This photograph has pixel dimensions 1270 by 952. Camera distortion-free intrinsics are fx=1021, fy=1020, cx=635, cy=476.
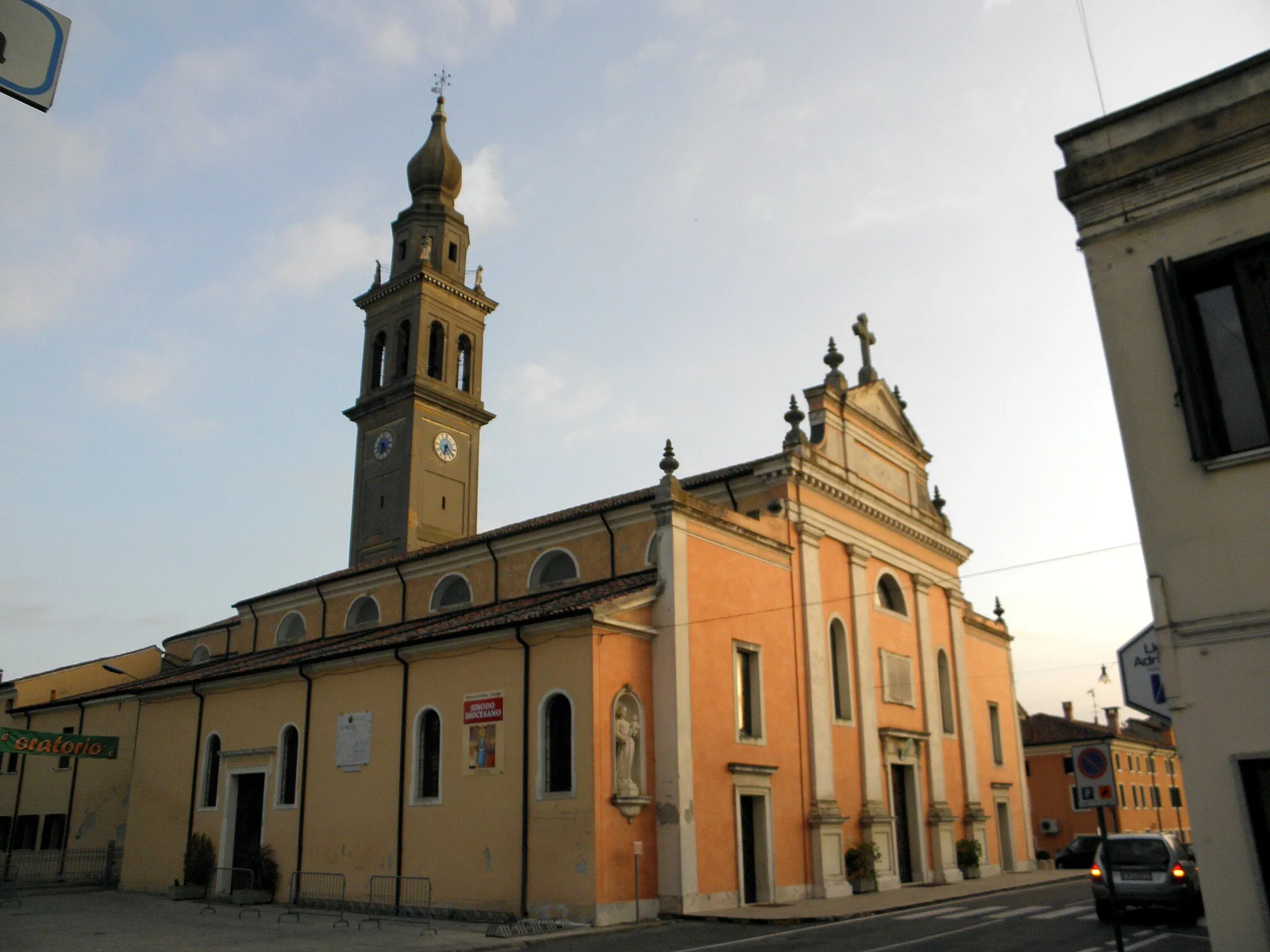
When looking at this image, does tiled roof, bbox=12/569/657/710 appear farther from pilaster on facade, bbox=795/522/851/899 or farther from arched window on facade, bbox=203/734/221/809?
pilaster on facade, bbox=795/522/851/899

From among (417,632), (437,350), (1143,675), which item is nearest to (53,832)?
(417,632)

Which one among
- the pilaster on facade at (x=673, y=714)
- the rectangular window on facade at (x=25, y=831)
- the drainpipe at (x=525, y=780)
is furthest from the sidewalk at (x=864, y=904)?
the rectangular window on facade at (x=25, y=831)

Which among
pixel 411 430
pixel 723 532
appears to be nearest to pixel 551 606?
pixel 723 532

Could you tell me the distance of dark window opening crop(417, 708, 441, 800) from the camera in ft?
67.5

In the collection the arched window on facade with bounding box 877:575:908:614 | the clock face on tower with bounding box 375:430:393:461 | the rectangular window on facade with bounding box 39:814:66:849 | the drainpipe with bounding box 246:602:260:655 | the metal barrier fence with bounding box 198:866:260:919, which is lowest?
the metal barrier fence with bounding box 198:866:260:919

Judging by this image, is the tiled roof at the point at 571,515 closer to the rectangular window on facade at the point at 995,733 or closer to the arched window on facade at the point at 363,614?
the arched window on facade at the point at 363,614

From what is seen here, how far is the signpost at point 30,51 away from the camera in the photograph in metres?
4.23

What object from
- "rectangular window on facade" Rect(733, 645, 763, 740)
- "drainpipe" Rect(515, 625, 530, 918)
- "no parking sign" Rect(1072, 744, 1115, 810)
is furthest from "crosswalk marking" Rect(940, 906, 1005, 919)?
"no parking sign" Rect(1072, 744, 1115, 810)

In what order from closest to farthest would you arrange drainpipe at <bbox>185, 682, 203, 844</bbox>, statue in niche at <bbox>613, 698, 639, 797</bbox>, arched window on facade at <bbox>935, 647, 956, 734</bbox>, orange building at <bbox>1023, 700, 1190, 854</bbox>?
statue in niche at <bbox>613, 698, 639, 797</bbox> → drainpipe at <bbox>185, 682, 203, 844</bbox> → arched window on facade at <bbox>935, 647, 956, 734</bbox> → orange building at <bbox>1023, 700, 1190, 854</bbox>

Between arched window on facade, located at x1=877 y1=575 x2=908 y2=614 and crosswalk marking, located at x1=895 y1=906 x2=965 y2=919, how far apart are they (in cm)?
962

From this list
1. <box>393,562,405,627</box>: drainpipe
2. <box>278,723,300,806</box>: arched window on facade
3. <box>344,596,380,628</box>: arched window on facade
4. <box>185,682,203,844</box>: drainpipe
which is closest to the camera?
<box>278,723,300,806</box>: arched window on facade

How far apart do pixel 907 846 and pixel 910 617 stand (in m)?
6.19

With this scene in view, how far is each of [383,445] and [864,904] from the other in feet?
92.7

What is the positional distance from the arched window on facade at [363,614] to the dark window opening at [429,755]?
10162 millimetres
